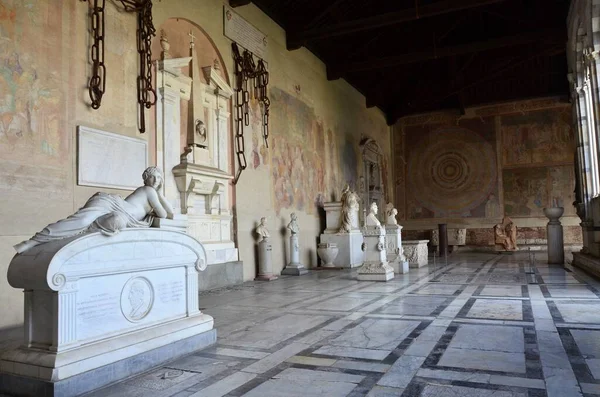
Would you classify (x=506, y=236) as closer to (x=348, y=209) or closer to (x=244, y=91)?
(x=348, y=209)

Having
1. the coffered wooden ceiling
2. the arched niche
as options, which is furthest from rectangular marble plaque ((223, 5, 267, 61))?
the arched niche

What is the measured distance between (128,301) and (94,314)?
1.22ft

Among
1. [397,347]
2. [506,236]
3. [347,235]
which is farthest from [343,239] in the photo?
[397,347]

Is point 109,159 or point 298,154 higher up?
point 298,154

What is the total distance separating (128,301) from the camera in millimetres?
4059

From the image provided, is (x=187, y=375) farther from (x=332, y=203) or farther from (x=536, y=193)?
(x=536, y=193)

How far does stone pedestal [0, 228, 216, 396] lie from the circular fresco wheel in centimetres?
2079

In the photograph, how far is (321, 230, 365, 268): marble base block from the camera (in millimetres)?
13984

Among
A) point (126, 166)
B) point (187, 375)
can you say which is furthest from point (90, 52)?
point (187, 375)

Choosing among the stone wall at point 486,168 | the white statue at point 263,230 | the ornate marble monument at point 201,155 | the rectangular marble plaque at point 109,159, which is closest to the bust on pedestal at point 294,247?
the white statue at point 263,230

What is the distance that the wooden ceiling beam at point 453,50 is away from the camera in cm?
1528

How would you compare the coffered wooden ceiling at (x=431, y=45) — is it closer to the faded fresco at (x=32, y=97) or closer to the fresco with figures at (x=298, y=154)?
the fresco with figures at (x=298, y=154)

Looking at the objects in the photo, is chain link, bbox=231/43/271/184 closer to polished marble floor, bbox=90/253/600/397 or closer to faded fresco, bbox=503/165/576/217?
polished marble floor, bbox=90/253/600/397

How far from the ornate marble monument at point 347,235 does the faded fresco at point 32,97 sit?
895cm
